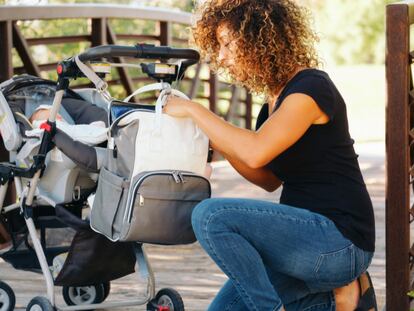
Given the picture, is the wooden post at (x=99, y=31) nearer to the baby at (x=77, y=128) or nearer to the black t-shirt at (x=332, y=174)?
the baby at (x=77, y=128)

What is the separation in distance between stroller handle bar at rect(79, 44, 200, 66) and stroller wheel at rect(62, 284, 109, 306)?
1072 mm

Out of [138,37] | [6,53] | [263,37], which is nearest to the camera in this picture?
[263,37]

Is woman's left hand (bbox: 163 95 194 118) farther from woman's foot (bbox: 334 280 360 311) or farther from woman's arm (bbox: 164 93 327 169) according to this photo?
woman's foot (bbox: 334 280 360 311)

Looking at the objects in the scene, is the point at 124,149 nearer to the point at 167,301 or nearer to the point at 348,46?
the point at 167,301

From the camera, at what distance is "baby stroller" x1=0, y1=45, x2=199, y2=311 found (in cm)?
371

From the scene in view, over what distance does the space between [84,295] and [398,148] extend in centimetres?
148

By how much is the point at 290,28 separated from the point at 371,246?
2.44 feet

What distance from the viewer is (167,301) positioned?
392 centimetres

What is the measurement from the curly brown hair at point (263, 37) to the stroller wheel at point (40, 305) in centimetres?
104

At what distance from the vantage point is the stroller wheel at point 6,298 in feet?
13.3

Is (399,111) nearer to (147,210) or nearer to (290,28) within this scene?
(290,28)

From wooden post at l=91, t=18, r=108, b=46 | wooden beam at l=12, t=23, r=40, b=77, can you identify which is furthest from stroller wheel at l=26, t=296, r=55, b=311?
wooden post at l=91, t=18, r=108, b=46

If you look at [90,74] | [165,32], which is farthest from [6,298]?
[165,32]

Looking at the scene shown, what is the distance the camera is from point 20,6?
5.69 metres
